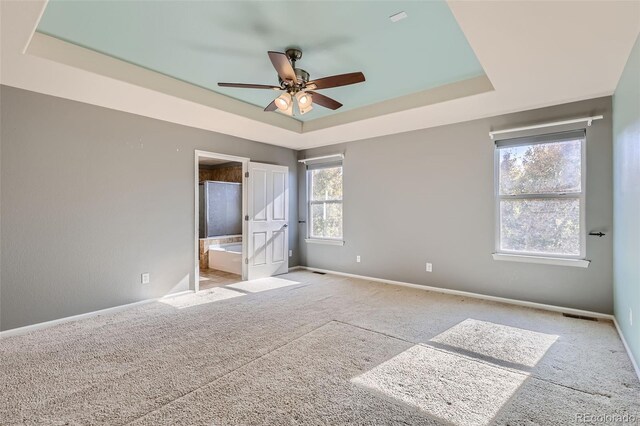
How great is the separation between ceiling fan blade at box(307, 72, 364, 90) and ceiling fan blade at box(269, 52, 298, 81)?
19cm

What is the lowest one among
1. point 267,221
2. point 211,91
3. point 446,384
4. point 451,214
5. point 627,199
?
point 446,384

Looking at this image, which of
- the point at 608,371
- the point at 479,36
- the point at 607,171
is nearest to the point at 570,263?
the point at 607,171

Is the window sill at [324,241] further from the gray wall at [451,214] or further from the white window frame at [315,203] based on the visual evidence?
the gray wall at [451,214]

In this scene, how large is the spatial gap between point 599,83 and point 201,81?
4.06 meters

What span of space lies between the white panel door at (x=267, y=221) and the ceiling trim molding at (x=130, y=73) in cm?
125

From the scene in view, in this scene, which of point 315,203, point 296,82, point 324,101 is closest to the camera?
point 296,82

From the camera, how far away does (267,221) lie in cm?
540

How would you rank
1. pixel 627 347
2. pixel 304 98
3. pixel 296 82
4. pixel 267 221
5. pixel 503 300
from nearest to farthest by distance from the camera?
pixel 627 347
pixel 296 82
pixel 304 98
pixel 503 300
pixel 267 221

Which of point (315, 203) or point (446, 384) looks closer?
point (446, 384)

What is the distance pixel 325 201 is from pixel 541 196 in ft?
10.8

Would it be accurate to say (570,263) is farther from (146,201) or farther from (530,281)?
(146,201)

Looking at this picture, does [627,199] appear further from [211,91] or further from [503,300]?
[211,91]

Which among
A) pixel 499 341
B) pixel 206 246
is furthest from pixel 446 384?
pixel 206 246

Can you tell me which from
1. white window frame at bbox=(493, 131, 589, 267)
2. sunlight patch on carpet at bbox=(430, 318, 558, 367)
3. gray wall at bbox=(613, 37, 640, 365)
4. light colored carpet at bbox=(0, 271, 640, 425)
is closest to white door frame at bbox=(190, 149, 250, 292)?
light colored carpet at bbox=(0, 271, 640, 425)
